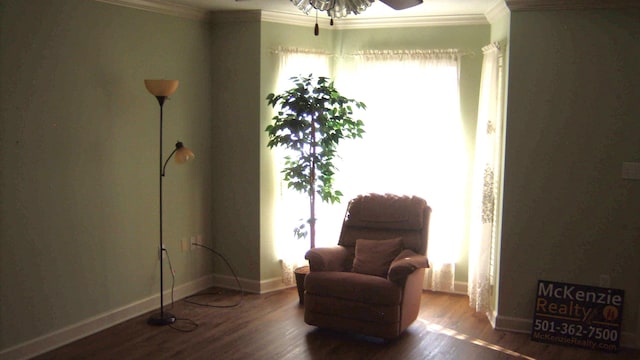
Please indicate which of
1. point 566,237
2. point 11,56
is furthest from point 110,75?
point 566,237

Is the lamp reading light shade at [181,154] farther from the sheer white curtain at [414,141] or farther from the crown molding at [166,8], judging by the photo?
the sheer white curtain at [414,141]

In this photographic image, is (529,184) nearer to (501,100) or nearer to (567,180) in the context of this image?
(567,180)

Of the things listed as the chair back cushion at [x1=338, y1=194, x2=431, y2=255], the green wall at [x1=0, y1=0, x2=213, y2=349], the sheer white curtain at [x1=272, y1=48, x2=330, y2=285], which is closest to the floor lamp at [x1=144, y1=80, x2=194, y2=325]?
the green wall at [x1=0, y1=0, x2=213, y2=349]

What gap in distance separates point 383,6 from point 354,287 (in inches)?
89.4

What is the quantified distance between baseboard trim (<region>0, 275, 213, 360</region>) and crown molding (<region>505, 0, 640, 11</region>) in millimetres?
3449

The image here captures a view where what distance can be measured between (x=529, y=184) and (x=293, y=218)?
209 centimetres

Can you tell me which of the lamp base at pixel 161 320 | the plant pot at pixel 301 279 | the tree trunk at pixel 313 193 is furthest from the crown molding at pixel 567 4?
the lamp base at pixel 161 320

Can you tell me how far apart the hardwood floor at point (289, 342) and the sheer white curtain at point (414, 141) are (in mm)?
835

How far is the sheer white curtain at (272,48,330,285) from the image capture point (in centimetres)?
528

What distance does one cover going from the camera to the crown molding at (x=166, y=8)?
4.43 meters

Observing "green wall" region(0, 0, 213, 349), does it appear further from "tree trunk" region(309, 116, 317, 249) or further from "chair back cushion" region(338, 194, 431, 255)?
"chair back cushion" region(338, 194, 431, 255)

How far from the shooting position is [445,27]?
17.1 ft

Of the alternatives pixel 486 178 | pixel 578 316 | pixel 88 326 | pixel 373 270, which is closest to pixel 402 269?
pixel 373 270

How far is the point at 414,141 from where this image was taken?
17.5 ft
